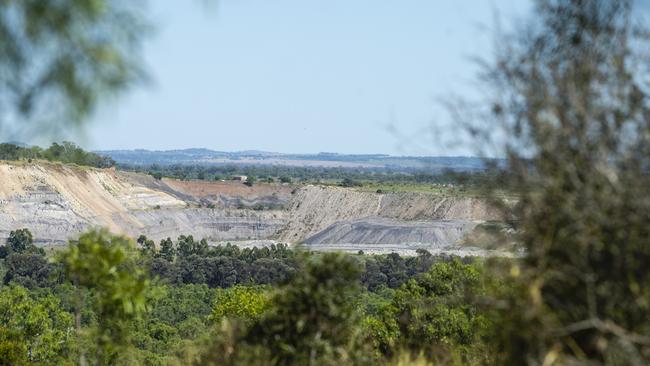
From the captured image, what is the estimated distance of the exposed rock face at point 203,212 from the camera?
102 metres

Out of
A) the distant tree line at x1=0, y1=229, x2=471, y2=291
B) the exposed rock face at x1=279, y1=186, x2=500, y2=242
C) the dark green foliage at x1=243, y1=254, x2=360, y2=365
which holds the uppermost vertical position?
the dark green foliage at x1=243, y1=254, x2=360, y2=365

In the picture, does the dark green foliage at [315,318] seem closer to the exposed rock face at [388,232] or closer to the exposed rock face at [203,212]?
the exposed rock face at [203,212]

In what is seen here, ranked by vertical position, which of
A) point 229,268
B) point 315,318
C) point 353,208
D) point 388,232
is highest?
point 315,318

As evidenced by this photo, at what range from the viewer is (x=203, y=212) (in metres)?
128

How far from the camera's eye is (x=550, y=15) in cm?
582

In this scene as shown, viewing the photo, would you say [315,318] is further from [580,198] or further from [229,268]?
[229,268]

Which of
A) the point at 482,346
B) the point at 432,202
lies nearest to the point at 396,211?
the point at 432,202

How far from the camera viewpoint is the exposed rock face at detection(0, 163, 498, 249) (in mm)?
102188

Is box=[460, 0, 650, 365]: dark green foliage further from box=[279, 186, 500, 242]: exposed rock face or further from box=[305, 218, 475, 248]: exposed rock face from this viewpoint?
box=[279, 186, 500, 242]: exposed rock face

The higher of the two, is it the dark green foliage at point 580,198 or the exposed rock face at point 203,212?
the dark green foliage at point 580,198

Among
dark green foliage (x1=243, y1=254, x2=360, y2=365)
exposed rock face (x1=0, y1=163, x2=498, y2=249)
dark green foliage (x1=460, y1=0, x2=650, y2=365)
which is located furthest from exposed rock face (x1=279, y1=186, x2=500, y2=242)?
dark green foliage (x1=460, y1=0, x2=650, y2=365)

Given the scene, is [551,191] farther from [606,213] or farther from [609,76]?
[609,76]

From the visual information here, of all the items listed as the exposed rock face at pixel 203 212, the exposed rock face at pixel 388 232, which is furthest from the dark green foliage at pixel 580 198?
the exposed rock face at pixel 388 232

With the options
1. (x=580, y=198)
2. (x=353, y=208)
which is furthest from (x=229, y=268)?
(x=580, y=198)
